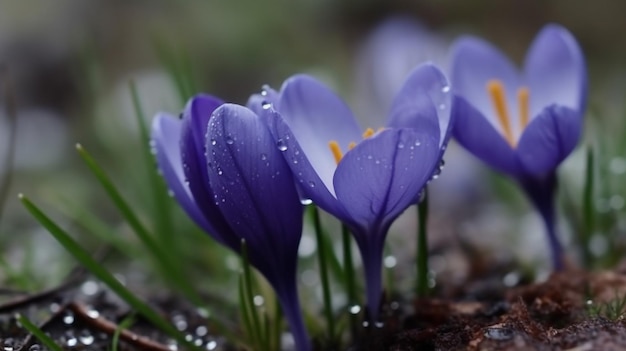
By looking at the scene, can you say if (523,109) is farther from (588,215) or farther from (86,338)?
(86,338)

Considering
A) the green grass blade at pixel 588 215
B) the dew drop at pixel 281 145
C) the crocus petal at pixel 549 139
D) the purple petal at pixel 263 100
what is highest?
the purple petal at pixel 263 100

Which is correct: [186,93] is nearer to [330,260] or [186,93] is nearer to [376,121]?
[330,260]

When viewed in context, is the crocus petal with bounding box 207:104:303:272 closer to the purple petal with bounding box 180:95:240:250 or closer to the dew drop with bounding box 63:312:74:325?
the purple petal with bounding box 180:95:240:250

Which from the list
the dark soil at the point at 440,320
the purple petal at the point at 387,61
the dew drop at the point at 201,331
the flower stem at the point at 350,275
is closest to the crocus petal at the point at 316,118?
the flower stem at the point at 350,275

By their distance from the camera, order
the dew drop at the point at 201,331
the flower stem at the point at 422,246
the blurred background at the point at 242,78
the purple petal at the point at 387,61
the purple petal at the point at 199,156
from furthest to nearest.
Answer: the purple petal at the point at 387,61 < the blurred background at the point at 242,78 < the dew drop at the point at 201,331 < the flower stem at the point at 422,246 < the purple petal at the point at 199,156

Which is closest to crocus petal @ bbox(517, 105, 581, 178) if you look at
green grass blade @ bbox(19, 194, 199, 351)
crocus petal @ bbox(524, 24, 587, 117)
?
crocus petal @ bbox(524, 24, 587, 117)

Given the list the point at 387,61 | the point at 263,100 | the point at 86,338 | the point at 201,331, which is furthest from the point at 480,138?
the point at 387,61

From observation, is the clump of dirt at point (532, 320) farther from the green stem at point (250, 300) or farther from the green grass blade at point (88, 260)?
the green grass blade at point (88, 260)
